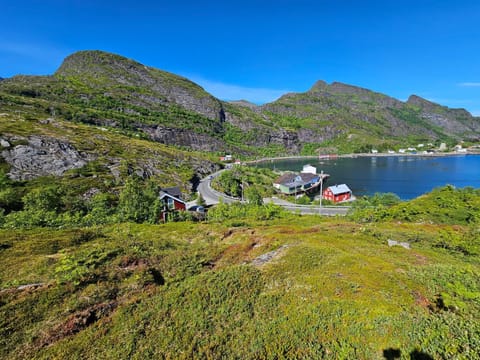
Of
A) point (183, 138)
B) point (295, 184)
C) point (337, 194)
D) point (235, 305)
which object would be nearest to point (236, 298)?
point (235, 305)

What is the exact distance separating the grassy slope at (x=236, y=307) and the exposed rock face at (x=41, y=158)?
5496 centimetres

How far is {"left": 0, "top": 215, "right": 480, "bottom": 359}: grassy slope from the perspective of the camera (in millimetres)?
6160

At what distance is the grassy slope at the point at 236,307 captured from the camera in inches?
243

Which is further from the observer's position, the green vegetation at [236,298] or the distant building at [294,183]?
the distant building at [294,183]

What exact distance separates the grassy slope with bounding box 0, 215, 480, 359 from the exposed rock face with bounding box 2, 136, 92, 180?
54955 mm

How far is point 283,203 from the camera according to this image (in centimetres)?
5694

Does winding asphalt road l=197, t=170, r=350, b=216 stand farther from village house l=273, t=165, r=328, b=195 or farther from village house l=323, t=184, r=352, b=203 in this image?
village house l=273, t=165, r=328, b=195

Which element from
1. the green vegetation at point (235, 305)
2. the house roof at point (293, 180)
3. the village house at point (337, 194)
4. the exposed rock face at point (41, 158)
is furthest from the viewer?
the house roof at point (293, 180)

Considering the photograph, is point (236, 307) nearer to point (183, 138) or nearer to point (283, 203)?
point (283, 203)

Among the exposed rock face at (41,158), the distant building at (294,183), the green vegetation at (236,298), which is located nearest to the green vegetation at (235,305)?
the green vegetation at (236,298)

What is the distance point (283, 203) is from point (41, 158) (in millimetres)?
65546

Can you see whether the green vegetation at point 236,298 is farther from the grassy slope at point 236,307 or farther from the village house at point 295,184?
the village house at point 295,184

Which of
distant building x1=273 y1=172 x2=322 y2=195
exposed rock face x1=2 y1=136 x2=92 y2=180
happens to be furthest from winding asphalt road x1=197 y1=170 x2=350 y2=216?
exposed rock face x1=2 y1=136 x2=92 y2=180

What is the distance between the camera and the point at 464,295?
791 centimetres
